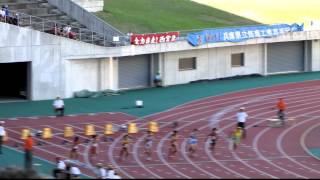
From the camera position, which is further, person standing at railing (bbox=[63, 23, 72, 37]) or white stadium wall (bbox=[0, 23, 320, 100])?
person standing at railing (bbox=[63, 23, 72, 37])

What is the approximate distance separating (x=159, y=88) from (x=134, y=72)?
1646 mm

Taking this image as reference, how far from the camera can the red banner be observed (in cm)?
5101

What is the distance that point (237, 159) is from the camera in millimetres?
36188

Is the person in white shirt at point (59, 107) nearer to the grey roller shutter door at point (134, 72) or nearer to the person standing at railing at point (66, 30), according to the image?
the person standing at railing at point (66, 30)

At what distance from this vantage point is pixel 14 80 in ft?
166

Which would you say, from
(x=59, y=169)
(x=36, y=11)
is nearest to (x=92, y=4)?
(x=36, y=11)

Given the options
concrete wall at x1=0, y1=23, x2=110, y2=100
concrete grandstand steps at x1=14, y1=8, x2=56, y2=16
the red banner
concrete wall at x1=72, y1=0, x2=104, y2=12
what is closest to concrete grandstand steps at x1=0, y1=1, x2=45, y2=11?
concrete grandstand steps at x1=14, y1=8, x2=56, y2=16

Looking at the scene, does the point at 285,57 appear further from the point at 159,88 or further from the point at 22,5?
the point at 22,5

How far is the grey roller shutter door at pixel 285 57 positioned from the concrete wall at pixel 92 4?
34.6 feet

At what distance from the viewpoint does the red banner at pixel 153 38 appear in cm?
5101

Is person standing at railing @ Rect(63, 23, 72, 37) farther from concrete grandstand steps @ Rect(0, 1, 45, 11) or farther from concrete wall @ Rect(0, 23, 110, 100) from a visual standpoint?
concrete grandstand steps @ Rect(0, 1, 45, 11)

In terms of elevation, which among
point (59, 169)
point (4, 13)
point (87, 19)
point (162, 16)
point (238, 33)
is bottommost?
point (59, 169)

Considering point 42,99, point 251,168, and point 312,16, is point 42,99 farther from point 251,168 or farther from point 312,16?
point 312,16

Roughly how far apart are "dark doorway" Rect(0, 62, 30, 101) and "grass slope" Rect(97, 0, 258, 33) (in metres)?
7.15
